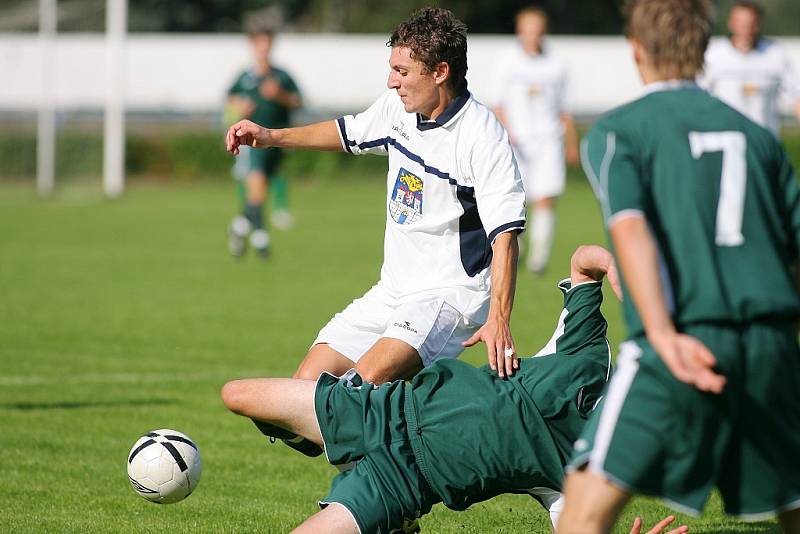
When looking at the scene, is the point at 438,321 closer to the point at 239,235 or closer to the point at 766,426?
the point at 766,426

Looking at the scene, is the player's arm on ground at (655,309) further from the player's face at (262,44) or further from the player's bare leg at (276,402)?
the player's face at (262,44)

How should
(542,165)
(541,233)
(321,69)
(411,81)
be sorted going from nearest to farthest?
(411,81) < (541,233) < (542,165) < (321,69)

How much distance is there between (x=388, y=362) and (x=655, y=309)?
215 cm

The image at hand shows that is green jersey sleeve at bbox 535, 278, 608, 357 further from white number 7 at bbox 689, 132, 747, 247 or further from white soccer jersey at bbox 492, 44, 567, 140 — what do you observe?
white soccer jersey at bbox 492, 44, 567, 140

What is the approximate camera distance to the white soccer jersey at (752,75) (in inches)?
503

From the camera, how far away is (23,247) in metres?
17.5

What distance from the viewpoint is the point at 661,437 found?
3.32 metres

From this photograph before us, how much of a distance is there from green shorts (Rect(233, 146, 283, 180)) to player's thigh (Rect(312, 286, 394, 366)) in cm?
1094

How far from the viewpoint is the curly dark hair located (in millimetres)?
5371

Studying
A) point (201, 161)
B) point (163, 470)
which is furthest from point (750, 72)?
point (201, 161)

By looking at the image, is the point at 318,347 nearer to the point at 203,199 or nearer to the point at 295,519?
the point at 295,519

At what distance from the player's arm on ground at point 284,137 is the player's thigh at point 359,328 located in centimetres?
72

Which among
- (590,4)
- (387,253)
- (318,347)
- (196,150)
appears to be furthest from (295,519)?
(590,4)


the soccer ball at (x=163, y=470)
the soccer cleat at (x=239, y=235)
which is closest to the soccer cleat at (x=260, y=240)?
the soccer cleat at (x=239, y=235)
